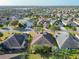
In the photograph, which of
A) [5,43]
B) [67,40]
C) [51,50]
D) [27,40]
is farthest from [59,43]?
[5,43]

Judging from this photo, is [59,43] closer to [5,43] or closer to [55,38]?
[55,38]

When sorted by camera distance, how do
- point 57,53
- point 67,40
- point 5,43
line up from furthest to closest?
point 67,40 < point 5,43 < point 57,53

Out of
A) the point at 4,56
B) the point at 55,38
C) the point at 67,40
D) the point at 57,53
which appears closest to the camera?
the point at 4,56

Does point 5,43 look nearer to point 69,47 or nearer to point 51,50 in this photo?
point 51,50

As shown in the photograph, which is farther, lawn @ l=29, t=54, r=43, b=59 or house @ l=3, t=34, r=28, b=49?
house @ l=3, t=34, r=28, b=49

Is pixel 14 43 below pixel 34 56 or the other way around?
the other way around

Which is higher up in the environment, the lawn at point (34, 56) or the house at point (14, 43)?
the house at point (14, 43)

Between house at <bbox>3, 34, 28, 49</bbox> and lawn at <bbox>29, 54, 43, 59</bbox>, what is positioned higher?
house at <bbox>3, 34, 28, 49</bbox>

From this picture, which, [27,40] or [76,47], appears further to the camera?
[27,40]

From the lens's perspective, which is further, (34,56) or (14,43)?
(14,43)

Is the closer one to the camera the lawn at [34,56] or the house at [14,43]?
the lawn at [34,56]
